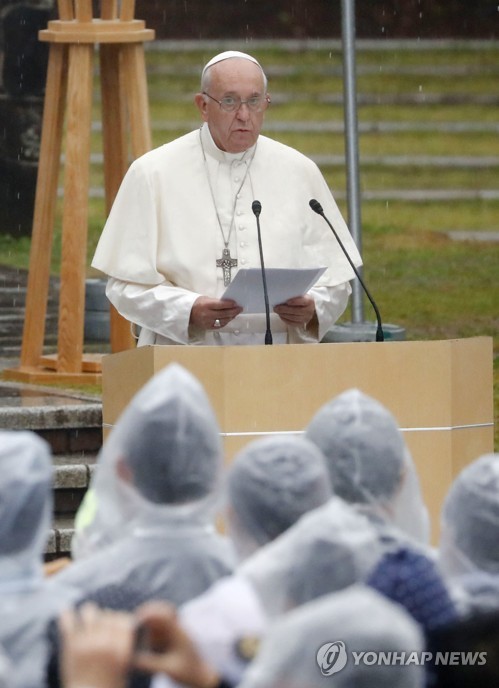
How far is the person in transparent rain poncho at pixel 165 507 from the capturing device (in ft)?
11.2

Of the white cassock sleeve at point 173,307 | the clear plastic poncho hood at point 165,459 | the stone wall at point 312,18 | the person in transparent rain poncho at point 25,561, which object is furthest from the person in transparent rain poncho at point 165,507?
the stone wall at point 312,18

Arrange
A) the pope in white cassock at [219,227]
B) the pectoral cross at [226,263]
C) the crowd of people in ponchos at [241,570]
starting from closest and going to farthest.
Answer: the crowd of people in ponchos at [241,570] → the pope in white cassock at [219,227] → the pectoral cross at [226,263]

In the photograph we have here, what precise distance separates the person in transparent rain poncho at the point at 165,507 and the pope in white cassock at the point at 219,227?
261cm

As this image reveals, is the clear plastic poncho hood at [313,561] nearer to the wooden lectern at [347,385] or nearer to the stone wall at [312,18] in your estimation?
the wooden lectern at [347,385]

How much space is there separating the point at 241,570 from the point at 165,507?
0.77ft

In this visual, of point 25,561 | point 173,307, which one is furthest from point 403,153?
point 25,561

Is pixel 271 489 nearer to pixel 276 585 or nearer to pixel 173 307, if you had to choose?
pixel 276 585

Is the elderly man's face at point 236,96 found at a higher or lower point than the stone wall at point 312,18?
lower

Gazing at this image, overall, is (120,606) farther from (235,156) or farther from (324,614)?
(235,156)

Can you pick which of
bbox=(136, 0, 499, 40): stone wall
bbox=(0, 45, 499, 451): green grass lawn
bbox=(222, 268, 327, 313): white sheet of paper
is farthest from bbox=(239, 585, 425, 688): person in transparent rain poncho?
bbox=(136, 0, 499, 40): stone wall

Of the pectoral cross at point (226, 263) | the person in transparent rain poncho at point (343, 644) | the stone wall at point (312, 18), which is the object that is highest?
the stone wall at point (312, 18)

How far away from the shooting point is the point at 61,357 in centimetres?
961

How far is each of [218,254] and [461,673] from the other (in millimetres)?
3867

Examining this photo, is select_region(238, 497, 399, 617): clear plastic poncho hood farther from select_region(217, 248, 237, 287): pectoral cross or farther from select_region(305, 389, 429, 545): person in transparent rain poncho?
select_region(217, 248, 237, 287): pectoral cross
